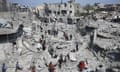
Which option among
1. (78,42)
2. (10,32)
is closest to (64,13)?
(78,42)

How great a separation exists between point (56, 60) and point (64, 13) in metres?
45.1

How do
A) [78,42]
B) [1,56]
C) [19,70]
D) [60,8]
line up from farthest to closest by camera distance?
[60,8] → [78,42] → [1,56] → [19,70]

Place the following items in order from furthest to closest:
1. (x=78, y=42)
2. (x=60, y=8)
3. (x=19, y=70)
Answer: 1. (x=60, y=8)
2. (x=78, y=42)
3. (x=19, y=70)

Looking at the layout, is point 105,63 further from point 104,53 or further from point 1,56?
point 1,56

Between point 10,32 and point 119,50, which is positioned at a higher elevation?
point 10,32

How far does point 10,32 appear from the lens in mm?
18438

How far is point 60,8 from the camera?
5978 centimetres

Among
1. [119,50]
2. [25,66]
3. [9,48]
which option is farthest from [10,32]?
[119,50]

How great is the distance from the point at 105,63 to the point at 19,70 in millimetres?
6292

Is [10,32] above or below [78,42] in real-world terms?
above

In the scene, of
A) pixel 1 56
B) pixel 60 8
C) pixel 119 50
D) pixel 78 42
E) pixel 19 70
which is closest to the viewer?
pixel 19 70

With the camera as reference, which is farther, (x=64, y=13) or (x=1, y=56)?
(x=64, y=13)

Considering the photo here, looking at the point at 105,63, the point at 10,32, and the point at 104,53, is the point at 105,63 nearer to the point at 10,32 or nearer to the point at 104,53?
the point at 104,53

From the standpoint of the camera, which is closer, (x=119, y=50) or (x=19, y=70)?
(x=19, y=70)
